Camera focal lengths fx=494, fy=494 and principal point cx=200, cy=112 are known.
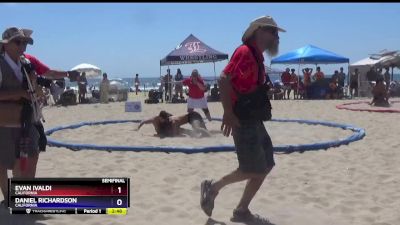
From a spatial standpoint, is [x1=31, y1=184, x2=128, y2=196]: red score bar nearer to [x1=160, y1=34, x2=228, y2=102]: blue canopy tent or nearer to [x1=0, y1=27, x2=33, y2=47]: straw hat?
[x1=0, y1=27, x2=33, y2=47]: straw hat

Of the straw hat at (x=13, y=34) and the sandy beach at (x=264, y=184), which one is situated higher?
the straw hat at (x=13, y=34)

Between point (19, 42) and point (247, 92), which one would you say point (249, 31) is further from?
point (19, 42)

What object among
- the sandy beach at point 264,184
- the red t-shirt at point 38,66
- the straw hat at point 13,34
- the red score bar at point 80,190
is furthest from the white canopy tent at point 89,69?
the red score bar at point 80,190

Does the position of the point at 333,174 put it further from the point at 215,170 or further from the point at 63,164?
the point at 63,164

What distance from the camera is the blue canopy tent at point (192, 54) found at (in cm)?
1981

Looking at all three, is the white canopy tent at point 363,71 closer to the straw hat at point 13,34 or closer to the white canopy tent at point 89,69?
the white canopy tent at point 89,69

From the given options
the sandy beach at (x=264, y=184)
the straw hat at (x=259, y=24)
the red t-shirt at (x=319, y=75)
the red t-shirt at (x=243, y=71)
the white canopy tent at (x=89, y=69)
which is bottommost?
the sandy beach at (x=264, y=184)

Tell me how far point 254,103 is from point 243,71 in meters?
0.27

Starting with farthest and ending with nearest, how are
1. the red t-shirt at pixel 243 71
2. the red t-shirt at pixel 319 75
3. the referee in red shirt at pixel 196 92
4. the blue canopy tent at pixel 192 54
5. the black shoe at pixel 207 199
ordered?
1. the red t-shirt at pixel 319 75
2. the blue canopy tent at pixel 192 54
3. the referee in red shirt at pixel 196 92
4. the black shoe at pixel 207 199
5. the red t-shirt at pixel 243 71

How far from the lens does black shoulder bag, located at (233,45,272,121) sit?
150 inches

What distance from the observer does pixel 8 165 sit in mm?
3977

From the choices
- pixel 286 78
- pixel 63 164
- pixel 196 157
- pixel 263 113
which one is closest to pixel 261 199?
pixel 263 113

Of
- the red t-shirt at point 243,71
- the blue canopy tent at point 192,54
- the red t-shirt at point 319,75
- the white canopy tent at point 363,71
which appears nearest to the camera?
the red t-shirt at point 243,71
